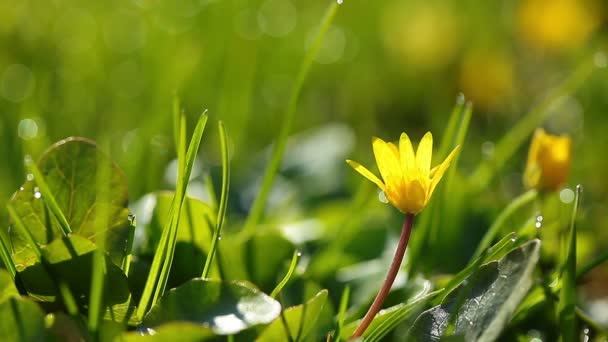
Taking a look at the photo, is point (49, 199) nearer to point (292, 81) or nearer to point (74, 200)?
point (74, 200)

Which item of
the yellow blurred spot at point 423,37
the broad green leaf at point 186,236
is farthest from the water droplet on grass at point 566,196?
the yellow blurred spot at point 423,37

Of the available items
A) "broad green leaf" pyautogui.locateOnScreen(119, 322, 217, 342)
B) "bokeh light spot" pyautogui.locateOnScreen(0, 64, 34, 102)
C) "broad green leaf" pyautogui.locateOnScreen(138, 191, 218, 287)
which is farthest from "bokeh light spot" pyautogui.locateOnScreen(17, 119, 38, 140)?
"broad green leaf" pyautogui.locateOnScreen(119, 322, 217, 342)

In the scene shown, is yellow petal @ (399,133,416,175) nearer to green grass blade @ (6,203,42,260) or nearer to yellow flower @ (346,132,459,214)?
yellow flower @ (346,132,459,214)

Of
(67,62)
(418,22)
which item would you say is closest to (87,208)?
(67,62)

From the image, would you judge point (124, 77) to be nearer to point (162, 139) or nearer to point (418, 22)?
point (162, 139)

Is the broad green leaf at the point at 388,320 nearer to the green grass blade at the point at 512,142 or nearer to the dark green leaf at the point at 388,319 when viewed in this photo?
the dark green leaf at the point at 388,319

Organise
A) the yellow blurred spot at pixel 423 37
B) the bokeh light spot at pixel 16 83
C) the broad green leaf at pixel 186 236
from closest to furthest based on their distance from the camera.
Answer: the broad green leaf at pixel 186 236 → the bokeh light spot at pixel 16 83 → the yellow blurred spot at pixel 423 37
